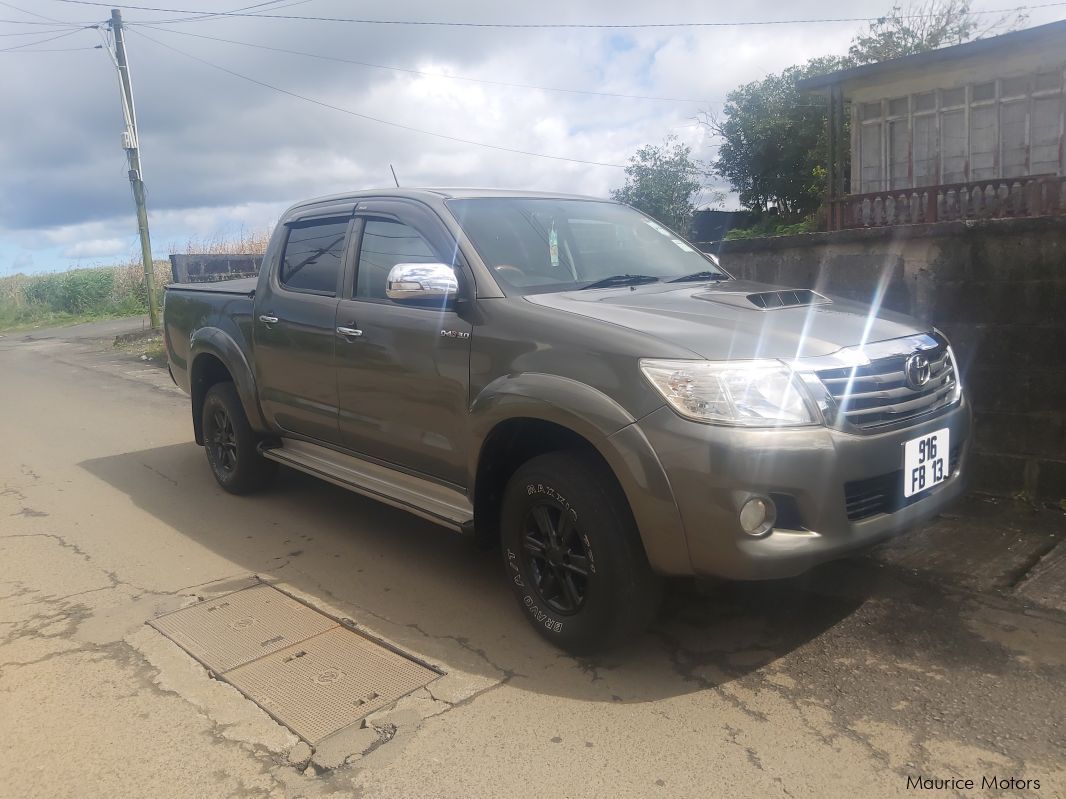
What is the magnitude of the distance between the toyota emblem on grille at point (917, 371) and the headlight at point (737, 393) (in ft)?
1.91

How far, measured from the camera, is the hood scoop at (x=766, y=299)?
345cm

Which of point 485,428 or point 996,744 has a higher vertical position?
point 485,428

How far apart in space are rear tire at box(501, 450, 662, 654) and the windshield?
2.92ft

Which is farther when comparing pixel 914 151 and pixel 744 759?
pixel 914 151

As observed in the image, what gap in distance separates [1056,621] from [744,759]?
1.68 meters

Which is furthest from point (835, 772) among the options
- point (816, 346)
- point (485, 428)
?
point (485, 428)

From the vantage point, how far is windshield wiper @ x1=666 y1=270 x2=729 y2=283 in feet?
13.6

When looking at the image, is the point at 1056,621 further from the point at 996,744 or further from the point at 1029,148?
the point at 1029,148

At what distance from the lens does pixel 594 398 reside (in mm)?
3055

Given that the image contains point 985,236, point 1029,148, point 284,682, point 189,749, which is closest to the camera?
point 189,749

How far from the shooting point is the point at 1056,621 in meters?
3.42

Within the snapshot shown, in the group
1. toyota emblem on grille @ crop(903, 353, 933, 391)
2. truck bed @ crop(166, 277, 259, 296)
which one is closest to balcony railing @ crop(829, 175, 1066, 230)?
toyota emblem on grille @ crop(903, 353, 933, 391)

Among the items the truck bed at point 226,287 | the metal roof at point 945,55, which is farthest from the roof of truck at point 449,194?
the metal roof at point 945,55

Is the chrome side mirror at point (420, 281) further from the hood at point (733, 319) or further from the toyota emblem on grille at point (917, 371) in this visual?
the toyota emblem on grille at point (917, 371)
